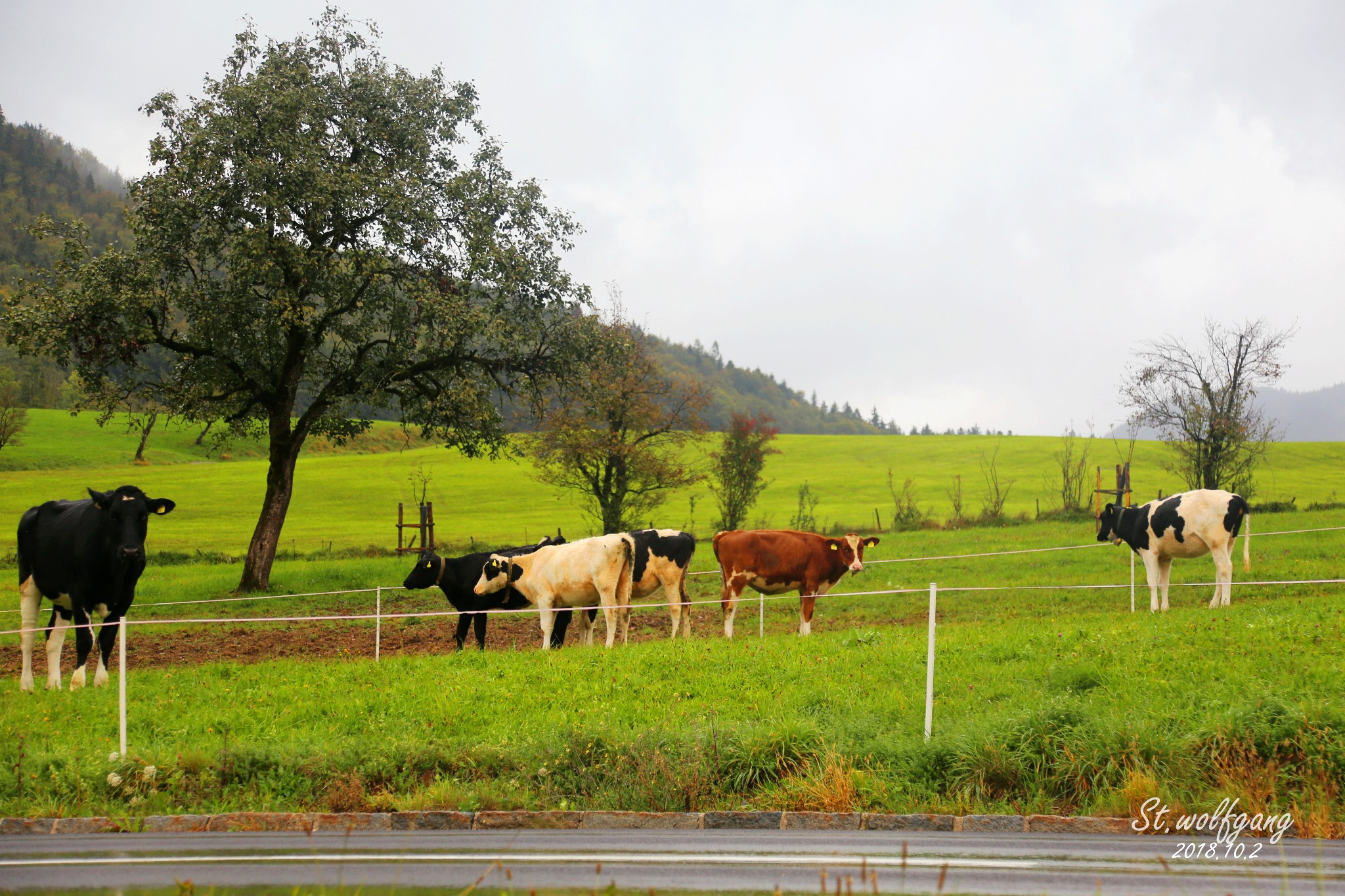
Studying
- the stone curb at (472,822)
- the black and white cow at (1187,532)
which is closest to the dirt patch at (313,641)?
the stone curb at (472,822)

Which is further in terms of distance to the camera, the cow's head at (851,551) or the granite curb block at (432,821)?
the cow's head at (851,551)

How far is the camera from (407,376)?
25.4 meters

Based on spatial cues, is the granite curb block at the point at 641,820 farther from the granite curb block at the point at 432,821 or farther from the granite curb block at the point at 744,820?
the granite curb block at the point at 432,821

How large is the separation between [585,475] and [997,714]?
26.1 metres

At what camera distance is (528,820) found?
758 cm

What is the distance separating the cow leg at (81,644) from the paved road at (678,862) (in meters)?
5.94

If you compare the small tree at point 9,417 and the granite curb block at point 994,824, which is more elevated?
the small tree at point 9,417

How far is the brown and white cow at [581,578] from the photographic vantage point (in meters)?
16.0

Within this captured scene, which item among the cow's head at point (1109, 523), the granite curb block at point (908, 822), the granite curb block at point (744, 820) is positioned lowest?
the granite curb block at point (744, 820)

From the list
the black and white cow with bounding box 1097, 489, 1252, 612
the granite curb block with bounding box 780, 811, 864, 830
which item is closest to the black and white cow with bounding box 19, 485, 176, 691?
the granite curb block with bounding box 780, 811, 864, 830

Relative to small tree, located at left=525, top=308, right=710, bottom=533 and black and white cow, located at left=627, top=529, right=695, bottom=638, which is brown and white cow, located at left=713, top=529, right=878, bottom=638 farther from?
small tree, located at left=525, top=308, right=710, bottom=533

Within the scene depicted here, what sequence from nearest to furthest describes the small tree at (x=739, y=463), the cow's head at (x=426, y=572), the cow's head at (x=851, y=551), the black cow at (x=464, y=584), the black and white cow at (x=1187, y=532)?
1. the black cow at (x=464, y=584)
2. the cow's head at (x=426, y=572)
3. the black and white cow at (x=1187, y=532)
4. the cow's head at (x=851, y=551)
5. the small tree at (x=739, y=463)

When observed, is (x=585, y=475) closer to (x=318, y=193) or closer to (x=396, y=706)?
(x=318, y=193)

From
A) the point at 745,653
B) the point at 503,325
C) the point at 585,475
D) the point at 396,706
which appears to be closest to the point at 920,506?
the point at 585,475
